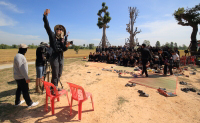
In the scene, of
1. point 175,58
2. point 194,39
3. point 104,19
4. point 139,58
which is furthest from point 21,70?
point 194,39

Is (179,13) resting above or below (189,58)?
above

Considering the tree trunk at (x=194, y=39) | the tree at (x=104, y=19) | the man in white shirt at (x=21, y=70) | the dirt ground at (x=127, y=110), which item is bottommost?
the dirt ground at (x=127, y=110)

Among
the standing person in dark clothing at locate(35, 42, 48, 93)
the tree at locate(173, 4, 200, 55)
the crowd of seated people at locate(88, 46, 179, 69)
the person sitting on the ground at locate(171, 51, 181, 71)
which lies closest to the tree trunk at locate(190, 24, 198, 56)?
the tree at locate(173, 4, 200, 55)

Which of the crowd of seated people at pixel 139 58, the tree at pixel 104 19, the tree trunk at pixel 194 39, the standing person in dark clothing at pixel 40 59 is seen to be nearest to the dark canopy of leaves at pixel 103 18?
the tree at pixel 104 19

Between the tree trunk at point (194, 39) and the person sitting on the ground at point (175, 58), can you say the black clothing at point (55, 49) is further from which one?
the tree trunk at point (194, 39)

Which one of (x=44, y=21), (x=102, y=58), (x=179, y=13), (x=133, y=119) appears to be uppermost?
(x=179, y=13)

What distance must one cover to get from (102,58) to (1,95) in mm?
10610

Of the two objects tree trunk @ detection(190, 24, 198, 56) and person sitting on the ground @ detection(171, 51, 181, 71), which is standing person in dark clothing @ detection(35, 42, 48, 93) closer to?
person sitting on the ground @ detection(171, 51, 181, 71)

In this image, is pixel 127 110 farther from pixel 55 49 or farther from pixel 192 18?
pixel 192 18

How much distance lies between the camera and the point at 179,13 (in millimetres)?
16984

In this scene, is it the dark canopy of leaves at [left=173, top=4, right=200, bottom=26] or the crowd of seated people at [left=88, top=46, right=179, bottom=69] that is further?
the dark canopy of leaves at [left=173, top=4, right=200, bottom=26]

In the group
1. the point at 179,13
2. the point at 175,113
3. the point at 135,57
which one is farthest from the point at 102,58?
the point at 179,13

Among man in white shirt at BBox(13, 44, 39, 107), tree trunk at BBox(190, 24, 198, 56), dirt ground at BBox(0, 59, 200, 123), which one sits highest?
tree trunk at BBox(190, 24, 198, 56)

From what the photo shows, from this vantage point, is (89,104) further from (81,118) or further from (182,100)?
(182,100)
